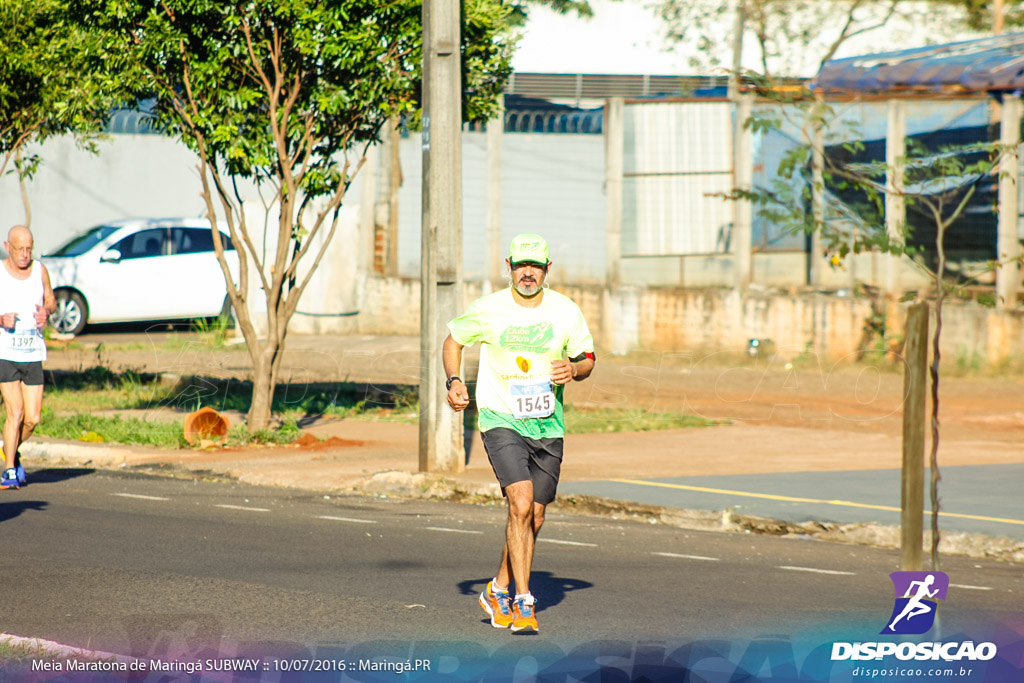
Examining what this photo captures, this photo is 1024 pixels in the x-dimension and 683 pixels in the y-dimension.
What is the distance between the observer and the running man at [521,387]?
6188 mm

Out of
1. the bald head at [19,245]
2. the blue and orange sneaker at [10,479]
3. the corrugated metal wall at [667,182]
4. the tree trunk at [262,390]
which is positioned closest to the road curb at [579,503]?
the tree trunk at [262,390]

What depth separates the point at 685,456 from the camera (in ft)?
39.7

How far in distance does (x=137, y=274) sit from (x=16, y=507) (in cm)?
1430

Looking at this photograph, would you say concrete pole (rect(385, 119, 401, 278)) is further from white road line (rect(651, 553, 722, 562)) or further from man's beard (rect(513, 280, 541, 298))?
man's beard (rect(513, 280, 541, 298))

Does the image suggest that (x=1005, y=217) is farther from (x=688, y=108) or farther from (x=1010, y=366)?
(x=688, y=108)

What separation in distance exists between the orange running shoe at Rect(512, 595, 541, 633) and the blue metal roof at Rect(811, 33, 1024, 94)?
597 inches

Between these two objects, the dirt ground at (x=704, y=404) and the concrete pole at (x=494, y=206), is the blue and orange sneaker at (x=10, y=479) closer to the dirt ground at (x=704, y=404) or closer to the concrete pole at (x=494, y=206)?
the dirt ground at (x=704, y=404)

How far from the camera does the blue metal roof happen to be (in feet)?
62.6

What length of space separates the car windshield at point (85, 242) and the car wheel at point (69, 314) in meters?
0.73

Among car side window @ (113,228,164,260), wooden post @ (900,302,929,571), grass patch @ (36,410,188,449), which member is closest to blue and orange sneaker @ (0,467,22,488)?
grass patch @ (36,410,188,449)

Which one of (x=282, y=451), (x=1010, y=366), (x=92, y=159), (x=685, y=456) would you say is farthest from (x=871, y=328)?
(x=92, y=159)

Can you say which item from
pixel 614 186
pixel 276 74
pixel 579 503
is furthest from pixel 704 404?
pixel 276 74

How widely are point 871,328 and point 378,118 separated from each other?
889 cm

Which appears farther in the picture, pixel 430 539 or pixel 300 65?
pixel 300 65
